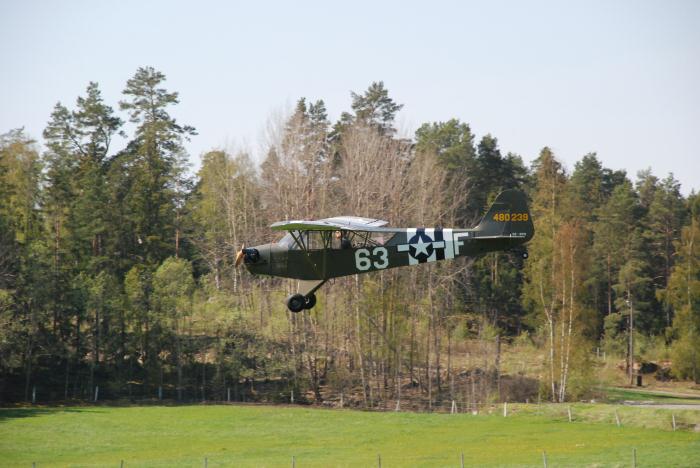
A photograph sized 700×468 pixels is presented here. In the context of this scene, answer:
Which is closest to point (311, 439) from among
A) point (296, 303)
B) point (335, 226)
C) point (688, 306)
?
point (296, 303)

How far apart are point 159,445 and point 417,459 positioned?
12.9 meters

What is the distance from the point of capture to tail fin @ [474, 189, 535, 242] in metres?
28.9

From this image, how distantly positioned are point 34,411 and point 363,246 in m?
31.0

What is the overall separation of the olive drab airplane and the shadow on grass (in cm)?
2753

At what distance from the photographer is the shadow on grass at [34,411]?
4991 centimetres

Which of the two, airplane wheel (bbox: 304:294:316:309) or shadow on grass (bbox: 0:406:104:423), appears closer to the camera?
airplane wheel (bbox: 304:294:316:309)

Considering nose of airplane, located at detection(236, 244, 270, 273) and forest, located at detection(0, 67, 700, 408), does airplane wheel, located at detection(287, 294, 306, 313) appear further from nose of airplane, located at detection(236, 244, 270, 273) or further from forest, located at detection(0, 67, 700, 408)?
forest, located at detection(0, 67, 700, 408)

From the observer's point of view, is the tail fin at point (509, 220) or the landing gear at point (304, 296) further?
the tail fin at point (509, 220)

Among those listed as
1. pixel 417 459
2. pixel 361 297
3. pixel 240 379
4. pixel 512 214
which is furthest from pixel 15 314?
pixel 512 214

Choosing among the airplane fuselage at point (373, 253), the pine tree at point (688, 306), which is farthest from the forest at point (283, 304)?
the airplane fuselage at point (373, 253)

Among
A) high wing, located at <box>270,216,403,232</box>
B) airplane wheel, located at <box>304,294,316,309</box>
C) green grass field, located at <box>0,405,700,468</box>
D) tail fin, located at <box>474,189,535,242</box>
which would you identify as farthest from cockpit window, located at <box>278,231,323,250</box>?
green grass field, located at <box>0,405,700,468</box>

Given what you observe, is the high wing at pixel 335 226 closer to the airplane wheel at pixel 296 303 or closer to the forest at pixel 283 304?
the airplane wheel at pixel 296 303

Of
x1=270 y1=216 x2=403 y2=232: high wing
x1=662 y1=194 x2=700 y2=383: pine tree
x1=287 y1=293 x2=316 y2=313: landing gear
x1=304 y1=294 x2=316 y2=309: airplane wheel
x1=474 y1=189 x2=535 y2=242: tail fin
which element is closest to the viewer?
x1=270 y1=216 x2=403 y2=232: high wing

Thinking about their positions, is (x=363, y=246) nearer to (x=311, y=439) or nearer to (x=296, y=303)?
(x=296, y=303)
